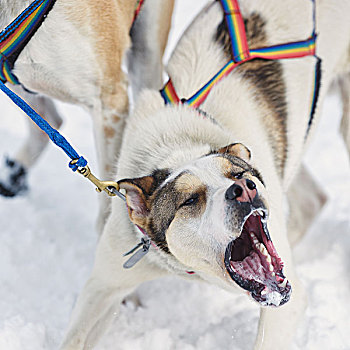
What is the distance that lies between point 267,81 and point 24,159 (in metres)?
1.89

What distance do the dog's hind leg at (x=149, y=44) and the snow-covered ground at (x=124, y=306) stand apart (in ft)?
3.30

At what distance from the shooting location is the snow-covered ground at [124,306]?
2.94m

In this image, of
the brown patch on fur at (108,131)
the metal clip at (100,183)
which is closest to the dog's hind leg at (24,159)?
the brown patch on fur at (108,131)

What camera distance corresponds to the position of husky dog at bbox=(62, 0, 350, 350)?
2.04 metres

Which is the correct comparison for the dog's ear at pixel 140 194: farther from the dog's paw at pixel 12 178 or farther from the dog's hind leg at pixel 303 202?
the dog's paw at pixel 12 178

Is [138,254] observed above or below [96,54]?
below

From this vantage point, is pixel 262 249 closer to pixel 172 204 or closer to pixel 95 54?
→ pixel 172 204

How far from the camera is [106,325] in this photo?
2.79m

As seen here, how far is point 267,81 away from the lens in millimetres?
2967

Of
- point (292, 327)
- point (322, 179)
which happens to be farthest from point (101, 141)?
point (322, 179)

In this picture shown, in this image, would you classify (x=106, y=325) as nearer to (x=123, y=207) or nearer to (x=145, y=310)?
(x=145, y=310)

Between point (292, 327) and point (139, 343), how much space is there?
0.80 metres

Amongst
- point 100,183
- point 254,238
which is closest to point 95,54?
point 100,183

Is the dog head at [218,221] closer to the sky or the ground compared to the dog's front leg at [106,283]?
closer to the sky
